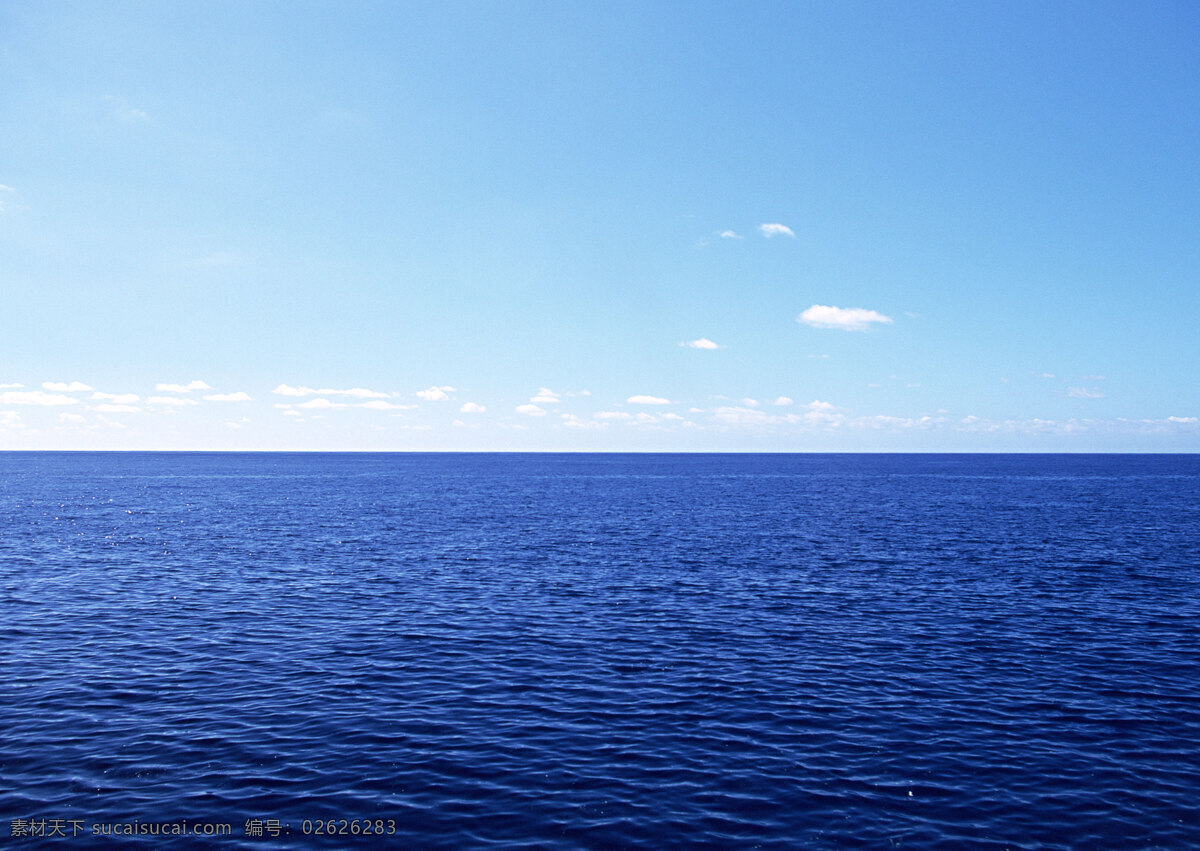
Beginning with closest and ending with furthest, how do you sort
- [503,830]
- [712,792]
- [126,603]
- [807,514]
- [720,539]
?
[503,830], [712,792], [126,603], [720,539], [807,514]

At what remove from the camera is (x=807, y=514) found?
344 ft

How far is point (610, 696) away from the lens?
1123 inches

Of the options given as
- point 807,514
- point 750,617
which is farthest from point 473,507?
point 750,617

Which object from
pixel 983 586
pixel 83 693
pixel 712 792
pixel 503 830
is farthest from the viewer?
pixel 983 586

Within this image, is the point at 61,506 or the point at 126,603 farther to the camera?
the point at 61,506

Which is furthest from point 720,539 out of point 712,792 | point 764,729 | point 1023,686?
point 712,792

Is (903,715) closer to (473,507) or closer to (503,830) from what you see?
(503,830)

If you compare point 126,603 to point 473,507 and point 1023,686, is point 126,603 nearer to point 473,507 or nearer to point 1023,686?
point 1023,686

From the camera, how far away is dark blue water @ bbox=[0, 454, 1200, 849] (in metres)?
19.7

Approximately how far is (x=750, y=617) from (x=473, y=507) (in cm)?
8060

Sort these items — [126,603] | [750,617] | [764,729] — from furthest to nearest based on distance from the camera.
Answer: [126,603] → [750,617] → [764,729]

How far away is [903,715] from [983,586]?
2815cm

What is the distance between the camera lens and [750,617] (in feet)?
136

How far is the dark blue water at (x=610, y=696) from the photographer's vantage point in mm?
19734
